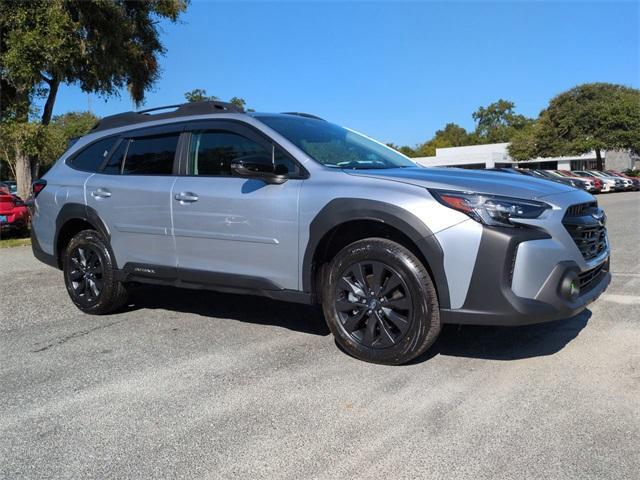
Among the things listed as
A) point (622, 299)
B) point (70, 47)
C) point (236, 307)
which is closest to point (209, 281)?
point (236, 307)

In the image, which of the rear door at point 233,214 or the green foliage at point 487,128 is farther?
the green foliage at point 487,128

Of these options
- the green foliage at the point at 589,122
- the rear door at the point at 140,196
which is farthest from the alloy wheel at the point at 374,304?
the green foliage at the point at 589,122

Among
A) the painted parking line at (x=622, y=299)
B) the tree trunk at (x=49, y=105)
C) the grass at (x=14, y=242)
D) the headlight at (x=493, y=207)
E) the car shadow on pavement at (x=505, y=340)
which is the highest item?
the tree trunk at (x=49, y=105)

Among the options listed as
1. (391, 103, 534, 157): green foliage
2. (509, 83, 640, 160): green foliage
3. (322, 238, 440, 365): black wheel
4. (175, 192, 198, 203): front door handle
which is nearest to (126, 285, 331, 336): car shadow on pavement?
(322, 238, 440, 365): black wheel

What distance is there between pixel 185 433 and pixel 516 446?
5.67 feet

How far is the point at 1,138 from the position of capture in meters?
14.0

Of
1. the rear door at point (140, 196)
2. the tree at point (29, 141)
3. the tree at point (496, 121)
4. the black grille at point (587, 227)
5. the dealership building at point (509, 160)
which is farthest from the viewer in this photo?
the tree at point (496, 121)

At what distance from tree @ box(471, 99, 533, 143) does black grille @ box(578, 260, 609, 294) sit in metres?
113

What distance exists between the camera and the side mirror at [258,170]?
416cm

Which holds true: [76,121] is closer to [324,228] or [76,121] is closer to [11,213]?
[11,213]

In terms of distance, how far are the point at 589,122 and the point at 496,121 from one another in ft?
256

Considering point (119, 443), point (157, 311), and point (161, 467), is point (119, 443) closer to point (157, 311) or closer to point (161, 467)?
point (161, 467)

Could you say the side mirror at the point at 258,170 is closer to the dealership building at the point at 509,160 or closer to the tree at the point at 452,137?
the dealership building at the point at 509,160

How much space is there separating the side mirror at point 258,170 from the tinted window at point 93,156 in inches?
82.3
